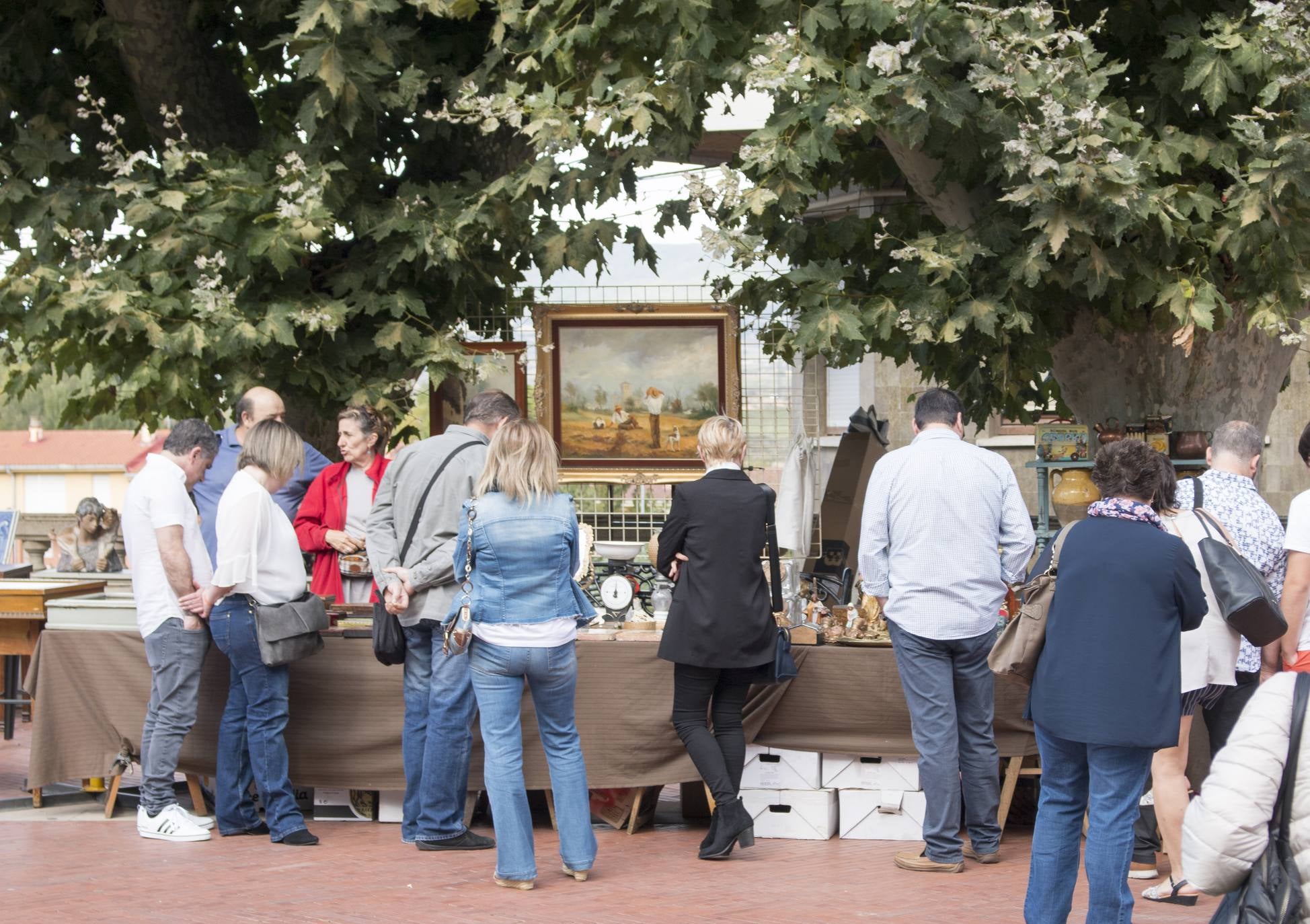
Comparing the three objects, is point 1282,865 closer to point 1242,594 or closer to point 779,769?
point 1242,594

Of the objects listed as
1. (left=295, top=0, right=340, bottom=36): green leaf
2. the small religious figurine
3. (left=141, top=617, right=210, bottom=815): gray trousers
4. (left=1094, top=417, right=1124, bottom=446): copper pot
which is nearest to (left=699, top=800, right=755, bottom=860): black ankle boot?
(left=141, top=617, right=210, bottom=815): gray trousers

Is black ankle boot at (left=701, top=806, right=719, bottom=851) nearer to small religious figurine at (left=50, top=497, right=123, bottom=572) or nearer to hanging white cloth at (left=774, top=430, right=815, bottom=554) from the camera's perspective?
hanging white cloth at (left=774, top=430, right=815, bottom=554)

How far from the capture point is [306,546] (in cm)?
774

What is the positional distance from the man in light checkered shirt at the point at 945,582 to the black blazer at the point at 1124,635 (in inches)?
57.1

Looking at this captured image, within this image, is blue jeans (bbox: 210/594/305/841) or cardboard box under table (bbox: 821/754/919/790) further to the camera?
cardboard box under table (bbox: 821/754/919/790)

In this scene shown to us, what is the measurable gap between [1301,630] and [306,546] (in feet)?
15.5

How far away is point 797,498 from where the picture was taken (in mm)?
9625

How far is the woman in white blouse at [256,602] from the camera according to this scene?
22.1 feet

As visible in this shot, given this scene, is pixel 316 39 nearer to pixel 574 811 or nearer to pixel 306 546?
pixel 306 546

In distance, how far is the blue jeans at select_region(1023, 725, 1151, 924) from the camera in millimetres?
4734

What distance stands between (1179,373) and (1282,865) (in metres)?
6.35

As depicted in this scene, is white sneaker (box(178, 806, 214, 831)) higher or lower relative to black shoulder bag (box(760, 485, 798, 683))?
lower

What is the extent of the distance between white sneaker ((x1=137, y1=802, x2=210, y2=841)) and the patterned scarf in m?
4.52

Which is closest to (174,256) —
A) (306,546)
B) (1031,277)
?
(306,546)
